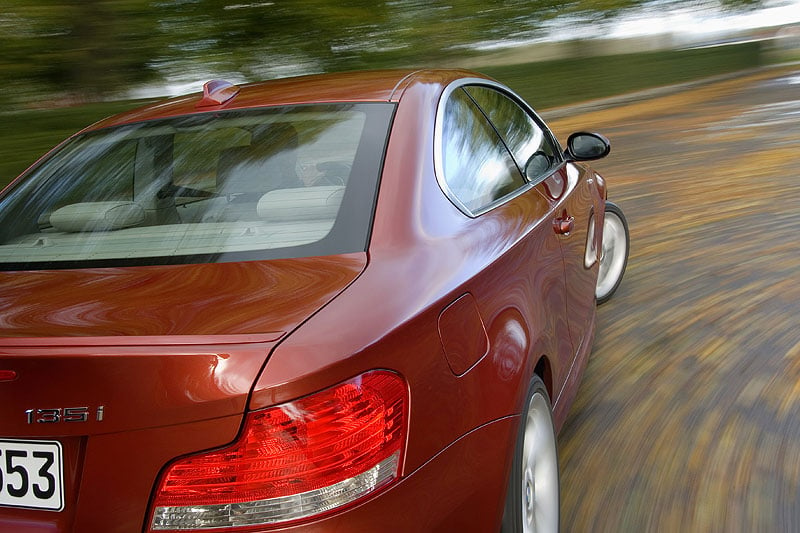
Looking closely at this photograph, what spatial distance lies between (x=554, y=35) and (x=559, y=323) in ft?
66.7

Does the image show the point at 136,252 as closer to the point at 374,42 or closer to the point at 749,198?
the point at 749,198

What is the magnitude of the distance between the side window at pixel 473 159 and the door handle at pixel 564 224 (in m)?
0.19

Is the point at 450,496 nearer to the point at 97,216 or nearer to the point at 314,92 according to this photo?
the point at 97,216

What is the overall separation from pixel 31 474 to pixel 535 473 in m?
1.38

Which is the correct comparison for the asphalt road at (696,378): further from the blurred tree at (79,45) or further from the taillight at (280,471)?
the blurred tree at (79,45)

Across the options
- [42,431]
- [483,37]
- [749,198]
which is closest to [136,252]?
[42,431]

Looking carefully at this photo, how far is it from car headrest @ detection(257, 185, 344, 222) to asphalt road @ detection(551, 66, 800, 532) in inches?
50.8

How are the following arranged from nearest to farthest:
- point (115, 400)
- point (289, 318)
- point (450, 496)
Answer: point (115, 400) < point (289, 318) < point (450, 496)

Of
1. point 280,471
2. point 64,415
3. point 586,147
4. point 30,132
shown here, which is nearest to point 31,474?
point 64,415

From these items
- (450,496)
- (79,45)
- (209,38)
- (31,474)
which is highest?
(31,474)

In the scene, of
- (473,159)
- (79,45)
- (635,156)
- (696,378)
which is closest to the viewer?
(473,159)

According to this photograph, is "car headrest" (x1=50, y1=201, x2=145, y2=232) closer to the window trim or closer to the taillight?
the window trim

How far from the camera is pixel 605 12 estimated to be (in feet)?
76.7

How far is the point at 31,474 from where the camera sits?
64.9 inches
